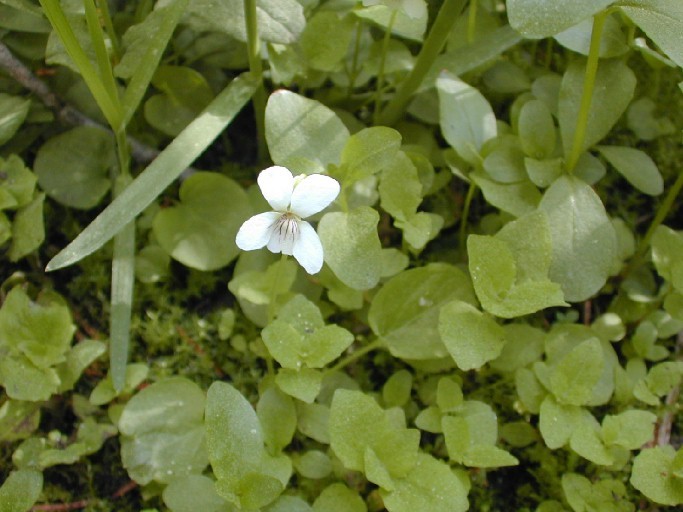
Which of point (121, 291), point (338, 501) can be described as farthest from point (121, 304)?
point (338, 501)

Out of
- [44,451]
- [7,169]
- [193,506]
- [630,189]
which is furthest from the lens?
[630,189]

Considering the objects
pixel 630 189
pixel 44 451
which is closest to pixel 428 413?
pixel 44 451

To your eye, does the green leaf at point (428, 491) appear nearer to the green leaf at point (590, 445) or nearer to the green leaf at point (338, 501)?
the green leaf at point (338, 501)

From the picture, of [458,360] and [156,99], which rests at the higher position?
[156,99]

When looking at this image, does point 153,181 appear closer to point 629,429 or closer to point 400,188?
point 400,188

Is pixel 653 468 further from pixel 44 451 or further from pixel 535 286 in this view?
pixel 44 451

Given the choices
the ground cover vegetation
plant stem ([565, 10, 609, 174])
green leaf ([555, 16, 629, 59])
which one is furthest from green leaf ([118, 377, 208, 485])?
green leaf ([555, 16, 629, 59])
